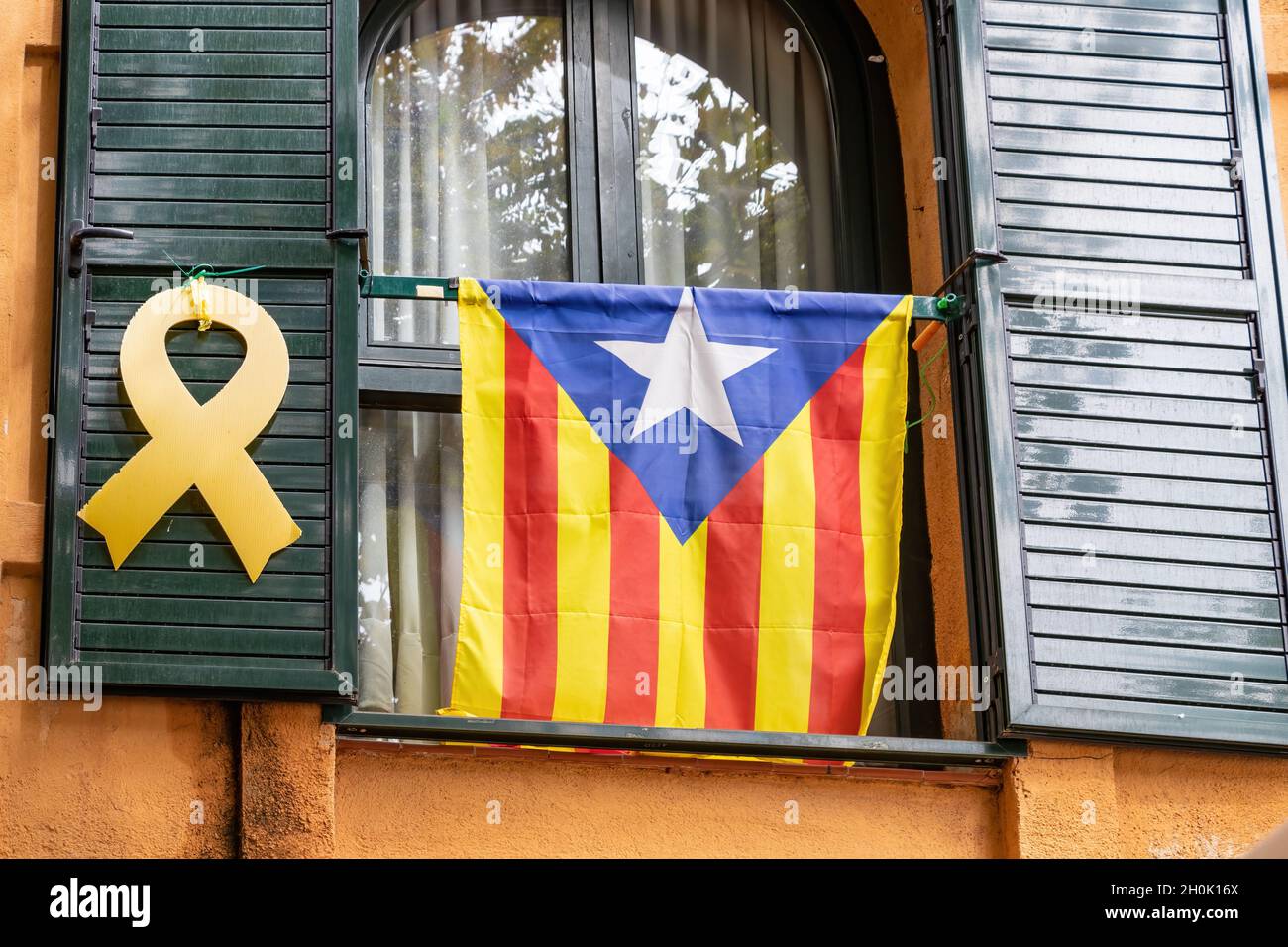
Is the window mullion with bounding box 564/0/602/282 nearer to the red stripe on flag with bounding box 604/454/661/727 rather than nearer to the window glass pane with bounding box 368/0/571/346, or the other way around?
the window glass pane with bounding box 368/0/571/346

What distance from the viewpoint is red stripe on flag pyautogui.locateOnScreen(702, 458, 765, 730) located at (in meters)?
5.93

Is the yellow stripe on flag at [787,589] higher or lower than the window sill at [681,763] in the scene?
higher

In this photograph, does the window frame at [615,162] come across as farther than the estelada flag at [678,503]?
Yes

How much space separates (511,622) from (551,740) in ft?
1.27

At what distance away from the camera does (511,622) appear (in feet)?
19.2

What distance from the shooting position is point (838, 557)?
19.8ft

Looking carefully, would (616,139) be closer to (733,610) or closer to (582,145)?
(582,145)

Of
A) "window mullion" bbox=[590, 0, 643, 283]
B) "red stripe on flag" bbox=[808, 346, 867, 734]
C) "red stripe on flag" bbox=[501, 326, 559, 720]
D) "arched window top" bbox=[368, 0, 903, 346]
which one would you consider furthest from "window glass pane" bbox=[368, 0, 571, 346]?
"red stripe on flag" bbox=[808, 346, 867, 734]

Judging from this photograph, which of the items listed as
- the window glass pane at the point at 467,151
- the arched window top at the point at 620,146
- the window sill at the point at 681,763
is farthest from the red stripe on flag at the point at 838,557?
the window glass pane at the point at 467,151

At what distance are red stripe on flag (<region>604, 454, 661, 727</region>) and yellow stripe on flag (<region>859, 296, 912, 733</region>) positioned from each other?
67 cm

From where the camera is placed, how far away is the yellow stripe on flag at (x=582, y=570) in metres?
5.83

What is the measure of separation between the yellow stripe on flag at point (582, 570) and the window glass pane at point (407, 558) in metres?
0.59

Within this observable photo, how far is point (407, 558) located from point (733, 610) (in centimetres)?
114

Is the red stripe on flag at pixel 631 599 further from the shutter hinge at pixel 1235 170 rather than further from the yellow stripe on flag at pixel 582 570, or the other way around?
the shutter hinge at pixel 1235 170
